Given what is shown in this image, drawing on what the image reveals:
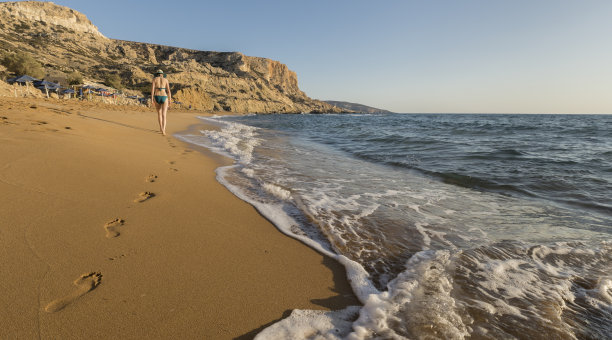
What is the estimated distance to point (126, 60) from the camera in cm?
7325

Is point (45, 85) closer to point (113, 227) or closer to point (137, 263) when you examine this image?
point (113, 227)

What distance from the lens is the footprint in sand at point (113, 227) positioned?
2227 mm

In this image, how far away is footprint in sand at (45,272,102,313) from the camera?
Answer: 1.41 m

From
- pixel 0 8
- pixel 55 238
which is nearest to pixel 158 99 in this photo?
A: pixel 55 238

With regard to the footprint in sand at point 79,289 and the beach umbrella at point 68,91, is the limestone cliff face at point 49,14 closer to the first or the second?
the beach umbrella at point 68,91

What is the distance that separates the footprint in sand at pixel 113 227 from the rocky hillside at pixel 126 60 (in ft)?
169

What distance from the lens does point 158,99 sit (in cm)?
866

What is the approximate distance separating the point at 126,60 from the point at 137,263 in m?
92.4

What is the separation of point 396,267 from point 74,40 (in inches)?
4004

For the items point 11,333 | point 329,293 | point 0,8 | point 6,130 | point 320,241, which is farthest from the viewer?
point 0,8

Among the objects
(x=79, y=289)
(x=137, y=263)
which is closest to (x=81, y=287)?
(x=79, y=289)

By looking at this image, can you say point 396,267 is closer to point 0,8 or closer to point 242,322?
point 242,322

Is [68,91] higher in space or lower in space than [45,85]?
lower

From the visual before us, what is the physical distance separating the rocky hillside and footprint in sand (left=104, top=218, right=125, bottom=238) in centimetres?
5141
